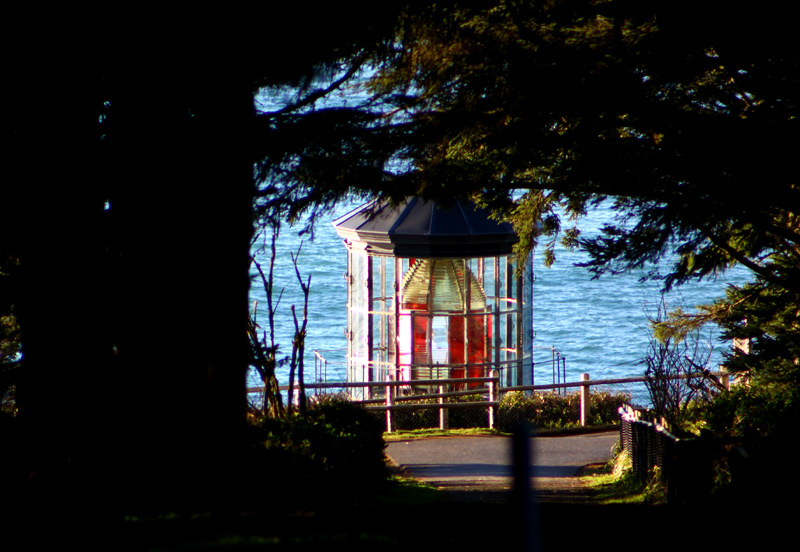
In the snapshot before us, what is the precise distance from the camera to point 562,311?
52.1 meters

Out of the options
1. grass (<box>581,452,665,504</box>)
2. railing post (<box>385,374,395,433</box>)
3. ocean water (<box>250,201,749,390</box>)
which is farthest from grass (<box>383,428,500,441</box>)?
ocean water (<box>250,201,749,390</box>)

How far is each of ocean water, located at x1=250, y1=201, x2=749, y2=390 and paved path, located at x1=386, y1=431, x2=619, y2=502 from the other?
1764 cm

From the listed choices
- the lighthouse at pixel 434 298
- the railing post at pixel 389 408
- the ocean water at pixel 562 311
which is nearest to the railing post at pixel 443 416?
the railing post at pixel 389 408

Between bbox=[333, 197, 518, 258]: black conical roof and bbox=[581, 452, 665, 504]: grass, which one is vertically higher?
bbox=[333, 197, 518, 258]: black conical roof

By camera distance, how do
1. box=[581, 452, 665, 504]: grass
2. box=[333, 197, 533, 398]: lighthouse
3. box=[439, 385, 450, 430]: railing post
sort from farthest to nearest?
1. box=[333, 197, 533, 398]: lighthouse
2. box=[439, 385, 450, 430]: railing post
3. box=[581, 452, 665, 504]: grass

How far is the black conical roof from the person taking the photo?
1661cm

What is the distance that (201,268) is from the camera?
23.2 feet

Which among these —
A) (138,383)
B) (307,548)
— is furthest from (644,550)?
(138,383)

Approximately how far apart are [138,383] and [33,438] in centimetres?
87

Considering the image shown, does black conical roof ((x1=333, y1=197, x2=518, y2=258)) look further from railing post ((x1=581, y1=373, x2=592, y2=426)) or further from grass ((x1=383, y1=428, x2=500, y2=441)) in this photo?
grass ((x1=383, y1=428, x2=500, y2=441))

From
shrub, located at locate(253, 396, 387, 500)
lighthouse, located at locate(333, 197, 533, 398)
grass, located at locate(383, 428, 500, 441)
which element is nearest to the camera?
shrub, located at locate(253, 396, 387, 500)

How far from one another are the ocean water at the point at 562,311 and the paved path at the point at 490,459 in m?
17.6

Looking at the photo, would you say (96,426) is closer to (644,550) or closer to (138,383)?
(138,383)

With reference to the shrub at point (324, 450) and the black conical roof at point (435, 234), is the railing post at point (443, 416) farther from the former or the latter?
the shrub at point (324, 450)
